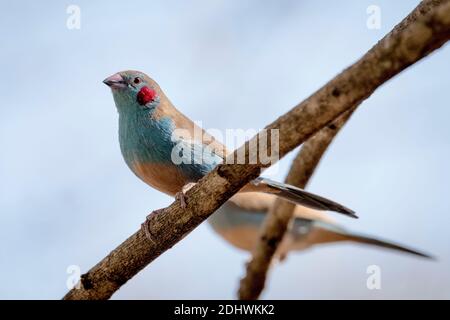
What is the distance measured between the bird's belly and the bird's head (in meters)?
0.38

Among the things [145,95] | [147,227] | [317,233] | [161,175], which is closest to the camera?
[147,227]

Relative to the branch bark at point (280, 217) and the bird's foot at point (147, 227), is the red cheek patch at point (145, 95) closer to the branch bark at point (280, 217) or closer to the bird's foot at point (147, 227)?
the bird's foot at point (147, 227)

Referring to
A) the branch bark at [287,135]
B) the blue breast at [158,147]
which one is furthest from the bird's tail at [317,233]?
the branch bark at [287,135]

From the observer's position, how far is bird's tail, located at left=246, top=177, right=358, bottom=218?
374cm

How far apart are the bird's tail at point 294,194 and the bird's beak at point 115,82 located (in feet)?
3.16

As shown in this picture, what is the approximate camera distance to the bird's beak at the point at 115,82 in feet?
13.1

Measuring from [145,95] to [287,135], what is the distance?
1.55 meters

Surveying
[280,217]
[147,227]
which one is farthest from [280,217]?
[147,227]

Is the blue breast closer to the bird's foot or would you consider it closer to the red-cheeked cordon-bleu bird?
the red-cheeked cordon-bleu bird

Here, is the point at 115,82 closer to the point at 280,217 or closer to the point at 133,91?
the point at 133,91

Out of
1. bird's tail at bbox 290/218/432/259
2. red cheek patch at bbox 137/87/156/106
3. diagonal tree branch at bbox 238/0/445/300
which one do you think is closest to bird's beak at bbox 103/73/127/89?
red cheek patch at bbox 137/87/156/106

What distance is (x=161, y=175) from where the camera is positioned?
3738 mm
